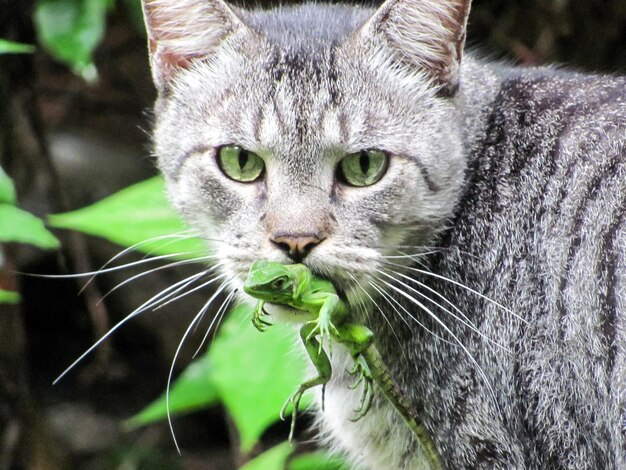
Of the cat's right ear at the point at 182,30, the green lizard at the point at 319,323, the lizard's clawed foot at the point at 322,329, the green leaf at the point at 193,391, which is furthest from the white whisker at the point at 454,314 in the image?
the green leaf at the point at 193,391

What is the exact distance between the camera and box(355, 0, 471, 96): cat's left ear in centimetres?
268

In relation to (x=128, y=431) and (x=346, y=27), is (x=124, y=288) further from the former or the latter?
(x=346, y=27)

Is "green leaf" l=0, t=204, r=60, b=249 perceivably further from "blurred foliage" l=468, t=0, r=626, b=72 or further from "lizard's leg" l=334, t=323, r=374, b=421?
"blurred foliage" l=468, t=0, r=626, b=72

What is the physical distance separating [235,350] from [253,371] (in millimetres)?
100

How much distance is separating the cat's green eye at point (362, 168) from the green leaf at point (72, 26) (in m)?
1.73

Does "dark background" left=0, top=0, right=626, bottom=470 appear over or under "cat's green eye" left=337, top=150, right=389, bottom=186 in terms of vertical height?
under

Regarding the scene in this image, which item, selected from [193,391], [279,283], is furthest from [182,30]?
[193,391]

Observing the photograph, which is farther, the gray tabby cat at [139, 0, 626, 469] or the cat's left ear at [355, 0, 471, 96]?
the cat's left ear at [355, 0, 471, 96]

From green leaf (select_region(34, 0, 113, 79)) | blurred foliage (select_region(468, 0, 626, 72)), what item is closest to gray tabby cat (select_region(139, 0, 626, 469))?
green leaf (select_region(34, 0, 113, 79))

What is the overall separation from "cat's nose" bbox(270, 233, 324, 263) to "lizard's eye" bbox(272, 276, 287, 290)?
0.52 ft

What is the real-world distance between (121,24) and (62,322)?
5.60 feet

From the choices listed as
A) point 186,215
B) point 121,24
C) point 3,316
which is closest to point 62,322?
point 3,316

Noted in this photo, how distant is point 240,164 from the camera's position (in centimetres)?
269

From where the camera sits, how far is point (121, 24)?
5.21 metres
